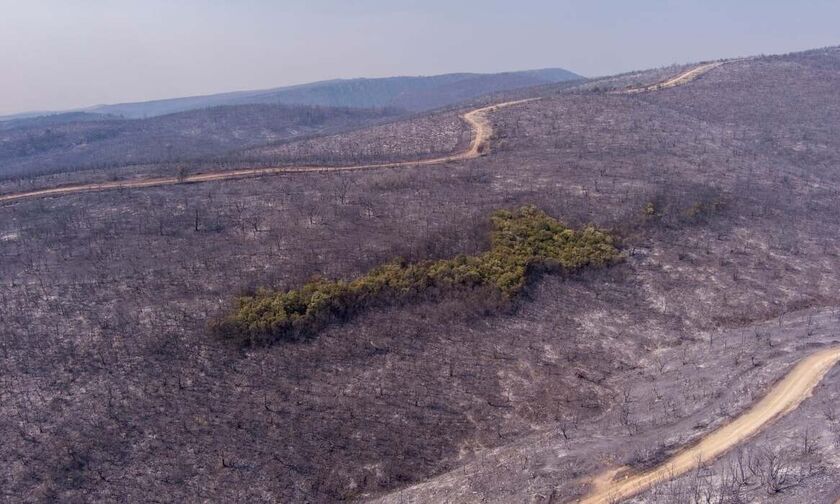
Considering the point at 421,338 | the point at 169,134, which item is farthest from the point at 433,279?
the point at 169,134

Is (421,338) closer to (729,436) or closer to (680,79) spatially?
(729,436)

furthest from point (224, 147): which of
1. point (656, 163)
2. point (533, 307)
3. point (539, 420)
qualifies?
point (539, 420)

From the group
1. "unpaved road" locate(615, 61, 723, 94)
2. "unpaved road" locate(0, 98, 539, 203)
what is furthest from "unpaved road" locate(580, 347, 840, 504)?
"unpaved road" locate(615, 61, 723, 94)

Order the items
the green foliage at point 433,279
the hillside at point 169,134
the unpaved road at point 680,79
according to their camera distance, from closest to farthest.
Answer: the green foliage at point 433,279 < the unpaved road at point 680,79 < the hillside at point 169,134

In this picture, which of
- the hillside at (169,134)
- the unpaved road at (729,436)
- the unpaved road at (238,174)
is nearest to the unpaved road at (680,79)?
the unpaved road at (238,174)

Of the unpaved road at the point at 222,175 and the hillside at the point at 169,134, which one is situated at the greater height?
the hillside at the point at 169,134

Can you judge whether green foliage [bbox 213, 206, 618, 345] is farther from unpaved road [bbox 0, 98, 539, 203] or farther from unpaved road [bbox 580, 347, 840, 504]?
unpaved road [bbox 0, 98, 539, 203]

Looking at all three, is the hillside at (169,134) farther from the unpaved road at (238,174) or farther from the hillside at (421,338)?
the hillside at (421,338)
